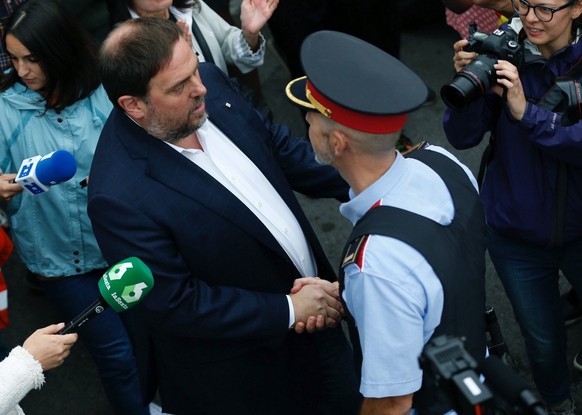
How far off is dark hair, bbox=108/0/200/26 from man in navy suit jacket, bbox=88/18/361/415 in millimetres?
886

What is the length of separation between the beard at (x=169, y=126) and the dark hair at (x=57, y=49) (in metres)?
0.82

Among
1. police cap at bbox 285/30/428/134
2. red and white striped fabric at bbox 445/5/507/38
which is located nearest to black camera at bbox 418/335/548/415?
police cap at bbox 285/30/428/134

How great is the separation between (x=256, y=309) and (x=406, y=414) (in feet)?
2.27

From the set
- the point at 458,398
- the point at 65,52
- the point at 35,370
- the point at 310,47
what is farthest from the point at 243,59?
the point at 458,398

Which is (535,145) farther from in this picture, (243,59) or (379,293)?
(243,59)

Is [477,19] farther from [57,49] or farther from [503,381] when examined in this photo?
[503,381]

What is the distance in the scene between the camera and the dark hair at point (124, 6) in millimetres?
4039

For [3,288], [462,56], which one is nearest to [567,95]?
[462,56]

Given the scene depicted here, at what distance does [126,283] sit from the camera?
2.62 meters

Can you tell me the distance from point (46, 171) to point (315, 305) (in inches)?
43.2

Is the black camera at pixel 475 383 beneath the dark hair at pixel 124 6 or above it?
above

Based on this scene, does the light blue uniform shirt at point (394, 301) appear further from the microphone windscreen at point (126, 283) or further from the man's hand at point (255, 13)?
the man's hand at point (255, 13)

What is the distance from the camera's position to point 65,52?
3549 millimetres

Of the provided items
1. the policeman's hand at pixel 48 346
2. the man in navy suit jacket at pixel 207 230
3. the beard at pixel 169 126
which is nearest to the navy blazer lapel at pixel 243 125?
the man in navy suit jacket at pixel 207 230
